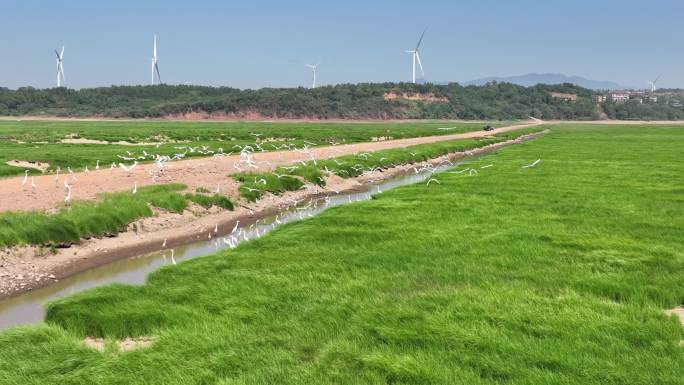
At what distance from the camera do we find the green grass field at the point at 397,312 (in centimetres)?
791

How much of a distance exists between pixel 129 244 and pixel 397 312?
12681 millimetres

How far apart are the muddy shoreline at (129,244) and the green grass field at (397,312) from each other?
4320 mm

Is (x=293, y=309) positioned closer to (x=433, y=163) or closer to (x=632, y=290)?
(x=632, y=290)

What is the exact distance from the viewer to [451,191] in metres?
27.4

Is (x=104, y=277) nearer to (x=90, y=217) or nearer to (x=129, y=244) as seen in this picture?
(x=129, y=244)

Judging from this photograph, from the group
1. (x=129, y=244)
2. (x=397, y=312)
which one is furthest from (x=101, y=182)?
(x=397, y=312)

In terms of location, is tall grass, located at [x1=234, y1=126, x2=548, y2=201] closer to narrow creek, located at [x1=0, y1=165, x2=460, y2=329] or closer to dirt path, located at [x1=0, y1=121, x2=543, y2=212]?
dirt path, located at [x1=0, y1=121, x2=543, y2=212]

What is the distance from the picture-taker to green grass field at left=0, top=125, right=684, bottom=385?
26.0 feet

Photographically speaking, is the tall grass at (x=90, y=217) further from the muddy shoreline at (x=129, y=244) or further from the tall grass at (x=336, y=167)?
the tall grass at (x=336, y=167)

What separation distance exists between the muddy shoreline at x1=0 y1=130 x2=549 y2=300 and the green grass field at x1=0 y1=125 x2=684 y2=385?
4.32m

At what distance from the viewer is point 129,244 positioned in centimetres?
A: 1947

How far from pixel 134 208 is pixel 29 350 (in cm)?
1312

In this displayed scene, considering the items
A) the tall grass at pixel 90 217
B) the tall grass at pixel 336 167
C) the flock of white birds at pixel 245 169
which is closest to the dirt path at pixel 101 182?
the flock of white birds at pixel 245 169

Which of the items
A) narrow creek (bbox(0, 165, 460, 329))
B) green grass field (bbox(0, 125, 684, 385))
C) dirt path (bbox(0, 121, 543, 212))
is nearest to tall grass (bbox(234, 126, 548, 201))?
dirt path (bbox(0, 121, 543, 212))
